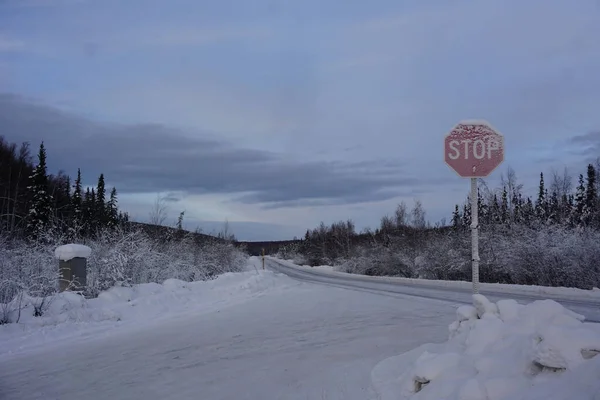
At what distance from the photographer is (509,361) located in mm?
4082

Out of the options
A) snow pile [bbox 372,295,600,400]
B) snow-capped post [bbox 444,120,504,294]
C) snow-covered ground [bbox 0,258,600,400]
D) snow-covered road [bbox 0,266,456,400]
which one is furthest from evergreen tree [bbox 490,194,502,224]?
snow pile [bbox 372,295,600,400]

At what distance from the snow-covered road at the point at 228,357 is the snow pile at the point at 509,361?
104 cm

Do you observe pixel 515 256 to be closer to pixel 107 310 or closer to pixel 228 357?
pixel 107 310

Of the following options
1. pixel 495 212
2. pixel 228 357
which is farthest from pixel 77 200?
pixel 228 357

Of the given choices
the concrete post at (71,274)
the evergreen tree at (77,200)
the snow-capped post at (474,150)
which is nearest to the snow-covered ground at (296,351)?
the concrete post at (71,274)

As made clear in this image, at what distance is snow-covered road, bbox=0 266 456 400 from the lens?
611 centimetres

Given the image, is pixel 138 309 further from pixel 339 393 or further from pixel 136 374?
pixel 339 393

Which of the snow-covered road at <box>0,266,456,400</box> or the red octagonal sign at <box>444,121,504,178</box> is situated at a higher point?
the red octagonal sign at <box>444,121,504,178</box>

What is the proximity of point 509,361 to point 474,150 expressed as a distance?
3.57 meters

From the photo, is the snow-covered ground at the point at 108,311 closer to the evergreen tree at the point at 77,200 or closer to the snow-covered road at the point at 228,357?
the snow-covered road at the point at 228,357

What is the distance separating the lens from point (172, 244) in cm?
2406

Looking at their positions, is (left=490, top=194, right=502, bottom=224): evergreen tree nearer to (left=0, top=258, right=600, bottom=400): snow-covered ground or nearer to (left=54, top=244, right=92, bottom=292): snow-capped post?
(left=0, top=258, right=600, bottom=400): snow-covered ground

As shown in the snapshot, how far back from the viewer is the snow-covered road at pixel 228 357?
611 centimetres

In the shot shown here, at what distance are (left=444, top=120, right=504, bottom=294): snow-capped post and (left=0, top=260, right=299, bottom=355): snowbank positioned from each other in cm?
776
